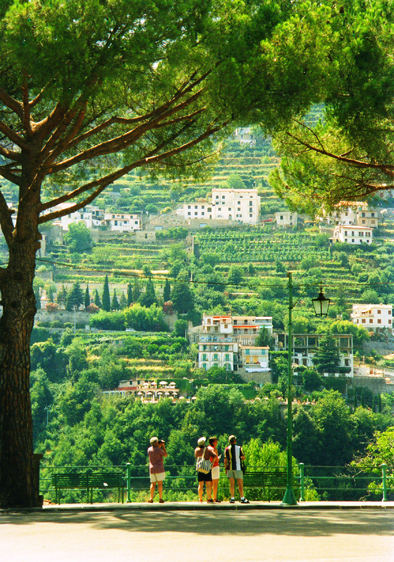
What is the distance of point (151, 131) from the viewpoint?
9125 mm

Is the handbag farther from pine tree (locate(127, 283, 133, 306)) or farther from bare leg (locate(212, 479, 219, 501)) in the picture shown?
pine tree (locate(127, 283, 133, 306))

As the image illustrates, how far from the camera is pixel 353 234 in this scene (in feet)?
327

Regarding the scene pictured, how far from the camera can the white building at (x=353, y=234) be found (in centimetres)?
9865

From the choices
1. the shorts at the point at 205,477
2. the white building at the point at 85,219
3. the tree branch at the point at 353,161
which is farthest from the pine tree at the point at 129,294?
the shorts at the point at 205,477

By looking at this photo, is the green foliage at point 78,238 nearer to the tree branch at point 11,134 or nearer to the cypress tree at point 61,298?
the cypress tree at point 61,298

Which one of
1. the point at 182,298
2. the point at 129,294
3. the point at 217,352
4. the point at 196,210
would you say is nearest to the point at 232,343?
the point at 217,352

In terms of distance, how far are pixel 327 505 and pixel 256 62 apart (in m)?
4.10

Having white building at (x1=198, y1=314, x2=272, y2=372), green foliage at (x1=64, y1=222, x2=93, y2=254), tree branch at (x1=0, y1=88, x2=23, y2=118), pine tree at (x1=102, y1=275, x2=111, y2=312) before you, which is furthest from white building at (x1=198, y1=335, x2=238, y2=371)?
tree branch at (x1=0, y1=88, x2=23, y2=118)

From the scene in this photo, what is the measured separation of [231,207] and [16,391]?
9984 cm

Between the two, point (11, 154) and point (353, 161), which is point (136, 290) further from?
point (11, 154)

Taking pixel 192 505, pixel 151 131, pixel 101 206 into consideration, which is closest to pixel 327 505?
pixel 192 505

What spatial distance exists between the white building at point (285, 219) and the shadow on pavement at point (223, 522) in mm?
96738

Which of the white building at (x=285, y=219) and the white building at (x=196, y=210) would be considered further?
the white building at (x=196, y=210)

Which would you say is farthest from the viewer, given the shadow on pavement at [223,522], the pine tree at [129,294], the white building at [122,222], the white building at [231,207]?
the white building at [122,222]
